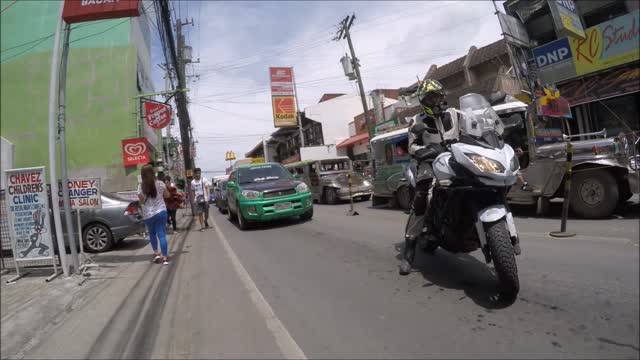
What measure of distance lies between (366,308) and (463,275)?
114 centimetres

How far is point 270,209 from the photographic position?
961 centimetres

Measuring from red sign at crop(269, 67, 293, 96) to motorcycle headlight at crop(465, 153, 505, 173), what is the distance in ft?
121

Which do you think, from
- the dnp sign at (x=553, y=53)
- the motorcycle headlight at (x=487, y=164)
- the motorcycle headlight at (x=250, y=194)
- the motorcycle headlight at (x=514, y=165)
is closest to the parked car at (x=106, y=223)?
the motorcycle headlight at (x=250, y=194)

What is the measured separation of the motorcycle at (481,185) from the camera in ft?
10.3

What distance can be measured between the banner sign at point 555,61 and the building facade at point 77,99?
22.2 m

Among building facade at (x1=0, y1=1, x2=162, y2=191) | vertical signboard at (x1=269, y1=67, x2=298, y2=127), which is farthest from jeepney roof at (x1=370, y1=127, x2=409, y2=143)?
vertical signboard at (x1=269, y1=67, x2=298, y2=127)

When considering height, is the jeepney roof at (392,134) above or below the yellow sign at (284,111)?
below

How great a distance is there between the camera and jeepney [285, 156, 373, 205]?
635 inches

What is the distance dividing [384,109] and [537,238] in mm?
23949

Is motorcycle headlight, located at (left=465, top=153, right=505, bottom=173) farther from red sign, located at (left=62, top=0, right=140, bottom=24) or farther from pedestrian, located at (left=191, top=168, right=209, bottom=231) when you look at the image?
pedestrian, located at (left=191, top=168, right=209, bottom=231)

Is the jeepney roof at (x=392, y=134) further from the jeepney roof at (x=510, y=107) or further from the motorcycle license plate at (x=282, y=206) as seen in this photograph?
the motorcycle license plate at (x=282, y=206)

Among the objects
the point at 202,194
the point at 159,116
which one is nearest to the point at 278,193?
the point at 202,194

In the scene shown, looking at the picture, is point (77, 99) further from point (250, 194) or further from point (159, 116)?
point (250, 194)

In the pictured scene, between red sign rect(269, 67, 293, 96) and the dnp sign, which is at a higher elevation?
red sign rect(269, 67, 293, 96)
